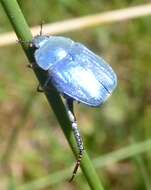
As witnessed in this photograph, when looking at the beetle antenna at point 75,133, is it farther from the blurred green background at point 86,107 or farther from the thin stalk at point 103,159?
the blurred green background at point 86,107

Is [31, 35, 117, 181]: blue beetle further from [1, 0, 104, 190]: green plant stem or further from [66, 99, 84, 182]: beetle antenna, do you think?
[1, 0, 104, 190]: green plant stem

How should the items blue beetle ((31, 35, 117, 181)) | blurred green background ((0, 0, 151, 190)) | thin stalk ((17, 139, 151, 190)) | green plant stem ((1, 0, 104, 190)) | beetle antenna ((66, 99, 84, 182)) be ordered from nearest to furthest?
green plant stem ((1, 0, 104, 190)), beetle antenna ((66, 99, 84, 182)), blue beetle ((31, 35, 117, 181)), thin stalk ((17, 139, 151, 190)), blurred green background ((0, 0, 151, 190))

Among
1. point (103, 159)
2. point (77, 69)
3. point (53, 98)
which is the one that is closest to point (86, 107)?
point (103, 159)

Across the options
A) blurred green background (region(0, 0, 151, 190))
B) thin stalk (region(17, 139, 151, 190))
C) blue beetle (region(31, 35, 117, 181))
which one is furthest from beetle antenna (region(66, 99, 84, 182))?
blurred green background (region(0, 0, 151, 190))

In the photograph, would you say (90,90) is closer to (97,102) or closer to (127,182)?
(97,102)

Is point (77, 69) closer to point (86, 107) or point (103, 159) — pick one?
point (103, 159)

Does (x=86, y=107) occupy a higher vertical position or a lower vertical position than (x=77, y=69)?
lower

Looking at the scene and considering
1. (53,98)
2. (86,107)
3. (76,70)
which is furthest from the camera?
(86,107)

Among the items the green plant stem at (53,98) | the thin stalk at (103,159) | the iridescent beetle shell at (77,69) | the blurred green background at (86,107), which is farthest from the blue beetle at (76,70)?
the blurred green background at (86,107)
